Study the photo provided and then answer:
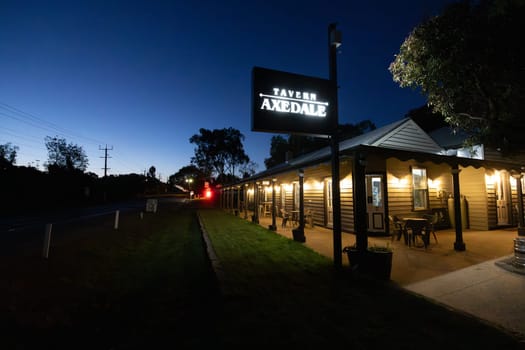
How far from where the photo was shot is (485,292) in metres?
3.89

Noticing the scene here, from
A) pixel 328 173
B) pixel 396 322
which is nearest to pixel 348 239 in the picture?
pixel 328 173

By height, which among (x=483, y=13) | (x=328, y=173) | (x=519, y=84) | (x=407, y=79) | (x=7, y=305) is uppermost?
(x=483, y=13)

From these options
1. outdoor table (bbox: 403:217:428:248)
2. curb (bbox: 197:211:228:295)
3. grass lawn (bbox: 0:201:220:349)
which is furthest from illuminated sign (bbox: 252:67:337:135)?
outdoor table (bbox: 403:217:428:248)

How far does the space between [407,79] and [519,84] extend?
230cm

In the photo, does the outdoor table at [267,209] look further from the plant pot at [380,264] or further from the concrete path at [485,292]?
the concrete path at [485,292]

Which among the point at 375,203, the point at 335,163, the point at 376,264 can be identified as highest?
the point at 335,163

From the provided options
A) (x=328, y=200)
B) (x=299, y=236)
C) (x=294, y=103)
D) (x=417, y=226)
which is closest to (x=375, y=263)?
(x=417, y=226)

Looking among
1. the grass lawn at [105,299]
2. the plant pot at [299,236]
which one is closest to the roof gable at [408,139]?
the plant pot at [299,236]

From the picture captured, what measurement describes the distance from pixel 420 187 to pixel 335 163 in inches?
261

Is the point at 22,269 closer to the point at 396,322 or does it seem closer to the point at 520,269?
the point at 396,322

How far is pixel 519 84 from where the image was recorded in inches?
219

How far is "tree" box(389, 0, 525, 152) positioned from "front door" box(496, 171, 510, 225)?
3946 millimetres

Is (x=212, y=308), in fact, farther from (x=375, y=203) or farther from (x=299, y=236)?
(x=375, y=203)

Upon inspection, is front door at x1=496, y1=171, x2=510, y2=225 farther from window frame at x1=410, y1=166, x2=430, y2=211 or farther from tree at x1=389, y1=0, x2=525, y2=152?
tree at x1=389, y1=0, x2=525, y2=152
